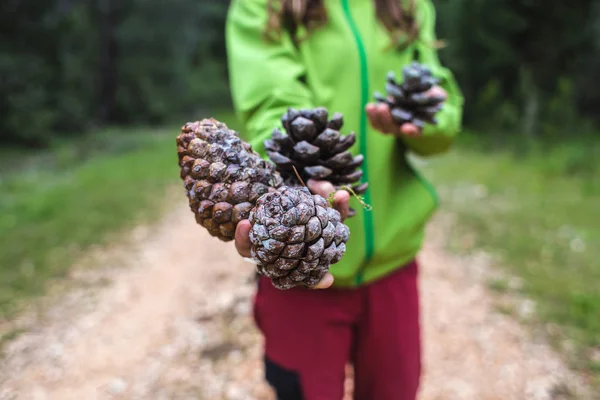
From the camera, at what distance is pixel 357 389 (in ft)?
6.87

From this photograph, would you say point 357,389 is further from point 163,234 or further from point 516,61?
point 516,61

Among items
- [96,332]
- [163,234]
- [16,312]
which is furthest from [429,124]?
[163,234]

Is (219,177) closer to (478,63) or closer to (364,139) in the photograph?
(364,139)

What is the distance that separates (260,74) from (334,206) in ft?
2.28

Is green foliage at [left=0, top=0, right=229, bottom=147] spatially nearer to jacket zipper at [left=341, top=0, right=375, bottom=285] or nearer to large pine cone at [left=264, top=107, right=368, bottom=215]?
jacket zipper at [left=341, top=0, right=375, bottom=285]

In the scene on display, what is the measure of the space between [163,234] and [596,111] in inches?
412

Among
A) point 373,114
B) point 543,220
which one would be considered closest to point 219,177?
point 373,114

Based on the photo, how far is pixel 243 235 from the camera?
1136mm

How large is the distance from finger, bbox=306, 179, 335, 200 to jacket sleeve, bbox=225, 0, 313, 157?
0.27 metres

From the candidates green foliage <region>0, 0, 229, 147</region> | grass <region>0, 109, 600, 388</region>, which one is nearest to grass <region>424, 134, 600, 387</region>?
grass <region>0, 109, 600, 388</region>

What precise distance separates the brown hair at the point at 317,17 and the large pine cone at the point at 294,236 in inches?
37.8

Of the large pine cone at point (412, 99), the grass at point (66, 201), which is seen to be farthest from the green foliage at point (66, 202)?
the large pine cone at point (412, 99)

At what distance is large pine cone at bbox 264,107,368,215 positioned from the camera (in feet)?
4.45

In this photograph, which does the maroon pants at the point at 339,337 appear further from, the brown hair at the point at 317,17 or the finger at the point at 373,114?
the brown hair at the point at 317,17
